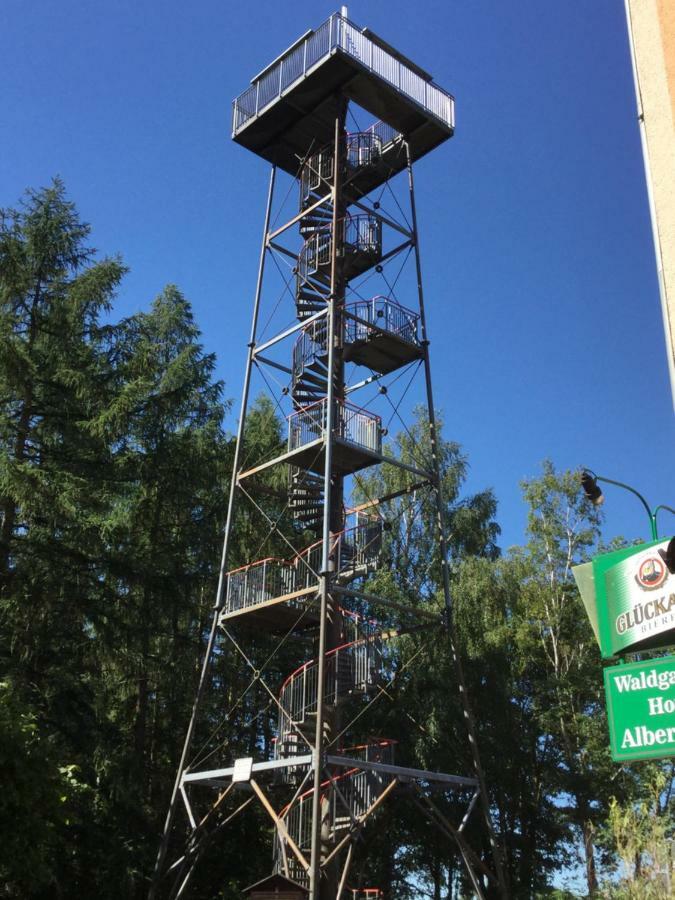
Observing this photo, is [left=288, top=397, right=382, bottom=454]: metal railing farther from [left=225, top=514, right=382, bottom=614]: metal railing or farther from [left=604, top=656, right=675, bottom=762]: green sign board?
[left=604, top=656, right=675, bottom=762]: green sign board

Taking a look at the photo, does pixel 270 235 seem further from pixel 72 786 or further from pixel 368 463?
pixel 72 786

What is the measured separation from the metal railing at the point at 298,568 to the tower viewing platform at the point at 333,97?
9758 mm

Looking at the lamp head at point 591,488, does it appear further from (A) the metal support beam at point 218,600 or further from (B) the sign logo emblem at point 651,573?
(A) the metal support beam at point 218,600

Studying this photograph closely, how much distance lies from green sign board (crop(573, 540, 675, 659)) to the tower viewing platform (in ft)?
54.9

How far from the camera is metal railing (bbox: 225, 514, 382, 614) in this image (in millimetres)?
19016

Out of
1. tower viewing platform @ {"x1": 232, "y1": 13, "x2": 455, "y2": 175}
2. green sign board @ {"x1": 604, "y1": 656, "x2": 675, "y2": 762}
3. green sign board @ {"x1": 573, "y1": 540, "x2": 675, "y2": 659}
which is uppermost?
tower viewing platform @ {"x1": 232, "y1": 13, "x2": 455, "y2": 175}

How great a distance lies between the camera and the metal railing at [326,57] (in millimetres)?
21625

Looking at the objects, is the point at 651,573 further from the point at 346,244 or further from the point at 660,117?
the point at 346,244

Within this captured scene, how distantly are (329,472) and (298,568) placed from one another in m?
2.93

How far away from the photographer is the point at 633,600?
25.0 feet

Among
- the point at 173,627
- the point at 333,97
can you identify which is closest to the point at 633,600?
the point at 333,97

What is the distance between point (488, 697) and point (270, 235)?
15.3 meters

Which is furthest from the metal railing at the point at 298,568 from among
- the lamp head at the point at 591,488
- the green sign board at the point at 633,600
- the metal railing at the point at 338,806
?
the green sign board at the point at 633,600

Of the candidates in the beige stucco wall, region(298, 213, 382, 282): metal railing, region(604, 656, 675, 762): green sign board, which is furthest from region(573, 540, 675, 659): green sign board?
region(298, 213, 382, 282): metal railing
